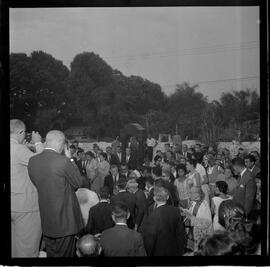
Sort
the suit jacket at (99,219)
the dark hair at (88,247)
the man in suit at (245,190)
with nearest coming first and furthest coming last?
the dark hair at (88,247) < the suit jacket at (99,219) < the man in suit at (245,190)

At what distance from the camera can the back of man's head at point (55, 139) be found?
15.4ft

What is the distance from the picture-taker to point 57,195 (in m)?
4.72

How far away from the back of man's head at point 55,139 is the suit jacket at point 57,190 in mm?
56

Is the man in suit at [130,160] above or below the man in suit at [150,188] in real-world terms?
above

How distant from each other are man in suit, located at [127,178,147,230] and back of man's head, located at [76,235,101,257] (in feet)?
1.37

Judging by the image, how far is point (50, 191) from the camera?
472 centimetres

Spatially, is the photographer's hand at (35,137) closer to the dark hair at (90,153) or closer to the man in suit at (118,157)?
the dark hair at (90,153)

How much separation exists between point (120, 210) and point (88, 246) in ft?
1.36

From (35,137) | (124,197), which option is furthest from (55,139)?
(124,197)

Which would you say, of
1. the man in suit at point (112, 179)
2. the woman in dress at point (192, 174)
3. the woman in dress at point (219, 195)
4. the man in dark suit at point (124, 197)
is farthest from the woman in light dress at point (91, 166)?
the woman in dress at point (219, 195)

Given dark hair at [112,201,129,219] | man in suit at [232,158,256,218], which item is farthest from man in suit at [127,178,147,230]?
man in suit at [232,158,256,218]

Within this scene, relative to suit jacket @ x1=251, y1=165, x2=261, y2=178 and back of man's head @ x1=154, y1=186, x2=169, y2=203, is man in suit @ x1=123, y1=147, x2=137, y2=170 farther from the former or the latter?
suit jacket @ x1=251, y1=165, x2=261, y2=178

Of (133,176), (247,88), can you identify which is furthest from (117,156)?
(247,88)

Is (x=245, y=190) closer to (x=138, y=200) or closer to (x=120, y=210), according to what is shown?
(x=138, y=200)
